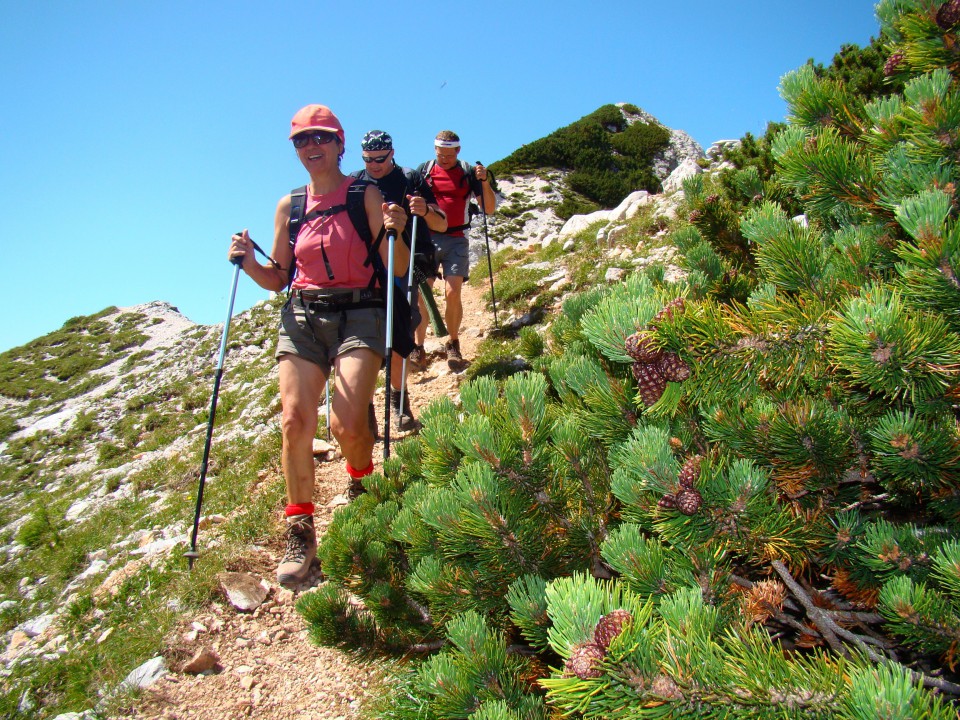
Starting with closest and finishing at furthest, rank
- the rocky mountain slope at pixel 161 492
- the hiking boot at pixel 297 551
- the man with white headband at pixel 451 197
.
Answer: the rocky mountain slope at pixel 161 492 < the hiking boot at pixel 297 551 < the man with white headband at pixel 451 197

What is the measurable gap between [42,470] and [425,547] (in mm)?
13069

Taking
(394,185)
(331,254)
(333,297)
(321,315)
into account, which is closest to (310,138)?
(331,254)

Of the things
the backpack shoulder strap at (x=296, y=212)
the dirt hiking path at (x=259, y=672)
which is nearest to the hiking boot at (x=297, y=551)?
the dirt hiking path at (x=259, y=672)

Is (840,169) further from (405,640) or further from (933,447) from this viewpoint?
(405,640)

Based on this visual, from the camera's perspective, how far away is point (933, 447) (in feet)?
4.66

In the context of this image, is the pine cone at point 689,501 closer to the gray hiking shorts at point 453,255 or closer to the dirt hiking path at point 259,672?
the dirt hiking path at point 259,672

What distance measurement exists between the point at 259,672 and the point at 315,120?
12.6 ft

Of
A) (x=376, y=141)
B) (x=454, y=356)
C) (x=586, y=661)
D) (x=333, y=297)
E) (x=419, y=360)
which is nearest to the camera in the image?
(x=586, y=661)

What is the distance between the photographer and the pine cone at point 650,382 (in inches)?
55.6

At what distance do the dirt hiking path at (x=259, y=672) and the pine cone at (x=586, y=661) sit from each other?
1.99 meters

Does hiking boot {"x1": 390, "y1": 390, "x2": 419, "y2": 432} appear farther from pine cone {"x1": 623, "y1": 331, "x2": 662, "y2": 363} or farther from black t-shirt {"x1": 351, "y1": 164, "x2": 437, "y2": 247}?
pine cone {"x1": 623, "y1": 331, "x2": 662, "y2": 363}

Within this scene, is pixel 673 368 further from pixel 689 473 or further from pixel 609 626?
pixel 609 626

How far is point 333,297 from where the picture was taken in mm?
4293

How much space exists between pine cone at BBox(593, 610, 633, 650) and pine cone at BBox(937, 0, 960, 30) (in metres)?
1.78
